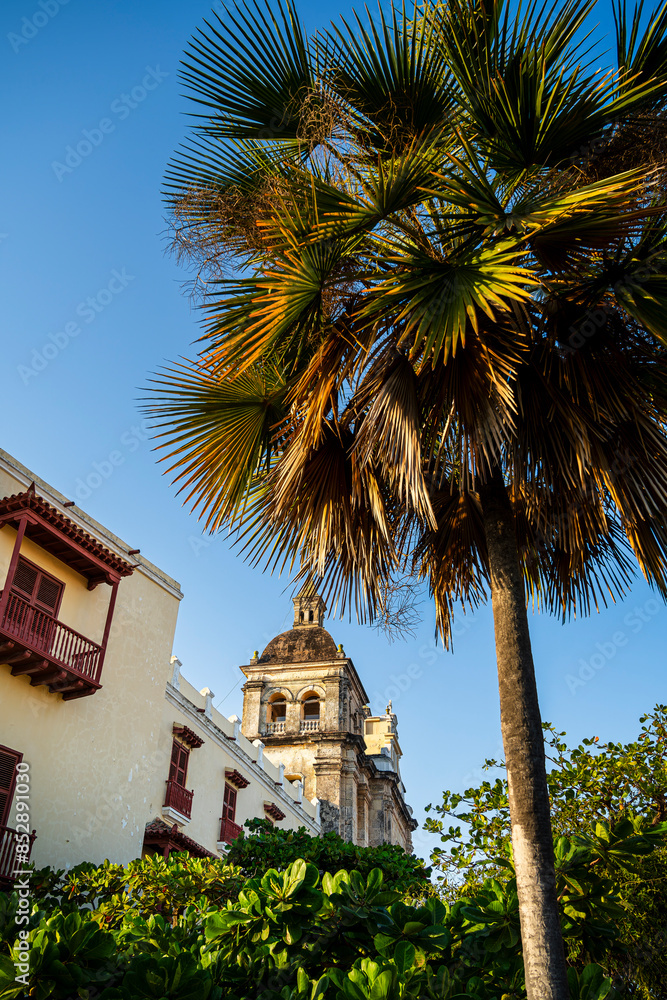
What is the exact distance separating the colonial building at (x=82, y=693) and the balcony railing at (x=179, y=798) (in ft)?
0.09

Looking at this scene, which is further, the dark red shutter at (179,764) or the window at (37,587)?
the dark red shutter at (179,764)

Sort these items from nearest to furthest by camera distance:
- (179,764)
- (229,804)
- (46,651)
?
(46,651) < (179,764) < (229,804)

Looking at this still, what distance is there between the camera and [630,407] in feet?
13.3

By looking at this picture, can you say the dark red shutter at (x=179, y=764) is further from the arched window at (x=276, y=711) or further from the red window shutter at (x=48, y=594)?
the arched window at (x=276, y=711)

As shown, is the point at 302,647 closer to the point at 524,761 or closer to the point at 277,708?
the point at 277,708

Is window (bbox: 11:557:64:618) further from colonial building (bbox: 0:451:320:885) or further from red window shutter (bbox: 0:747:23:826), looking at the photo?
red window shutter (bbox: 0:747:23:826)

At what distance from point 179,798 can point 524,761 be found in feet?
44.2

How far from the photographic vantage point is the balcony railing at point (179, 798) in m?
15.1

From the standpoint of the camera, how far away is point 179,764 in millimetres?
16312

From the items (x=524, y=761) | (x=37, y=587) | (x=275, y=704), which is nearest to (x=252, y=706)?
(x=275, y=704)

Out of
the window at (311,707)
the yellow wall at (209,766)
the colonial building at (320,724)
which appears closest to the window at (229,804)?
the yellow wall at (209,766)

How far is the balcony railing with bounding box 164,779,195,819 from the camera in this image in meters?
15.1

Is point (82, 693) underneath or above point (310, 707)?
underneath

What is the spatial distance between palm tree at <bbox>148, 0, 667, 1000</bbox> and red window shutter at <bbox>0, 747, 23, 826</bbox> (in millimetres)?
7747
